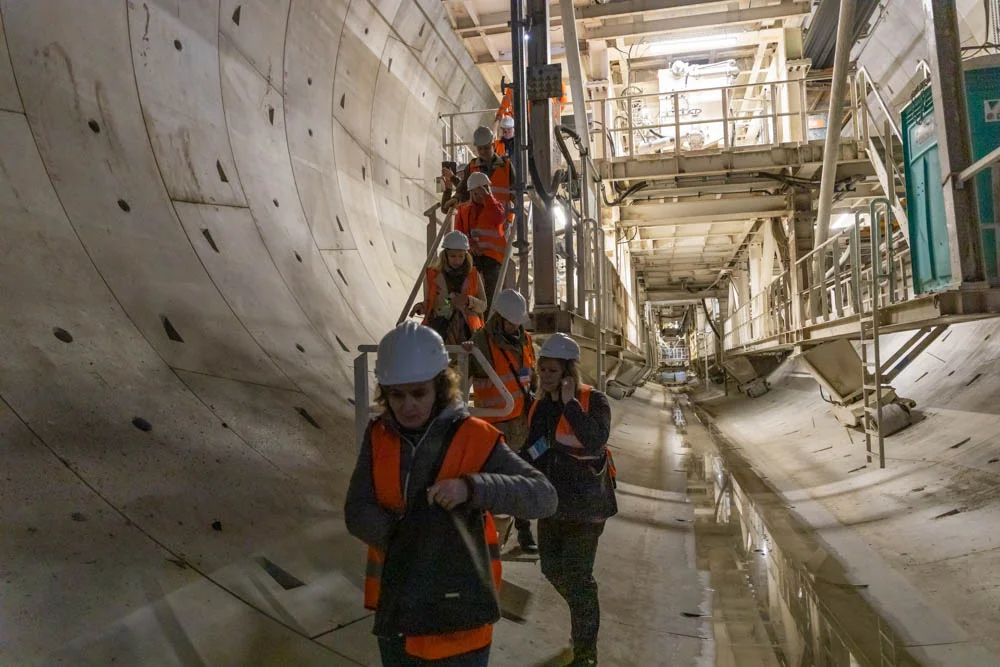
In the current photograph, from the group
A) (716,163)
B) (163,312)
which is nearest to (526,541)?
(163,312)

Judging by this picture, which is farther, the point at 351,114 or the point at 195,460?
the point at 351,114

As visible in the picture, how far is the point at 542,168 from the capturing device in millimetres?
5461

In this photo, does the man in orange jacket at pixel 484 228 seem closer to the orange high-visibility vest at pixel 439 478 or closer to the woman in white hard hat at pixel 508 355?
the woman in white hard hat at pixel 508 355

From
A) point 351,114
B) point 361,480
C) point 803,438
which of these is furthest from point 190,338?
point 803,438

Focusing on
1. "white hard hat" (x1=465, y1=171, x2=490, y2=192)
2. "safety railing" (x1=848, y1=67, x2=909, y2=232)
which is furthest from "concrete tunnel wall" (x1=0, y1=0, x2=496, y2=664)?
"safety railing" (x1=848, y1=67, x2=909, y2=232)

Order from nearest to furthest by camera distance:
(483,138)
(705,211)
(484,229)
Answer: (484,229) → (483,138) → (705,211)

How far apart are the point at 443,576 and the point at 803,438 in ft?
30.6

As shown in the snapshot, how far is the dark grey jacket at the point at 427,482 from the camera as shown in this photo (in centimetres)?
168

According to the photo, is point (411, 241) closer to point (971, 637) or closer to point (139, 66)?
point (139, 66)

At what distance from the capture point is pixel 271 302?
4.99 meters

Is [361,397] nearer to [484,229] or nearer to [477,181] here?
[484,229]

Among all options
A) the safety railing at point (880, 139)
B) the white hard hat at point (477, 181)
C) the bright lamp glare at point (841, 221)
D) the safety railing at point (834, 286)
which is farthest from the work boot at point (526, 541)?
the bright lamp glare at point (841, 221)

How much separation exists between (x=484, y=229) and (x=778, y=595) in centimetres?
325

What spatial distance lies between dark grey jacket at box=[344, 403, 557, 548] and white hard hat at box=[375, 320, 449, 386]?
0.39ft
